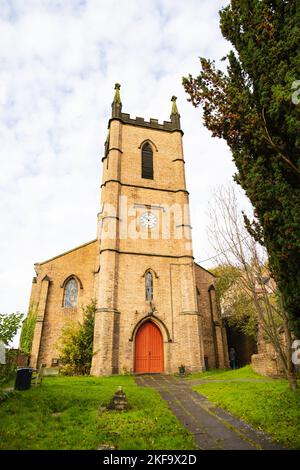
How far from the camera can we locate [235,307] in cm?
2342

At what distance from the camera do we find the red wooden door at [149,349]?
712 inches

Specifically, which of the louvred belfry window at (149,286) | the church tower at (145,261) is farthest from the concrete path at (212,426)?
the louvred belfry window at (149,286)

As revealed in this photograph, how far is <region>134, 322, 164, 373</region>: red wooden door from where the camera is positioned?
59.3 feet

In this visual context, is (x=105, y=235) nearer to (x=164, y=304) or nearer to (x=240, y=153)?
(x=164, y=304)

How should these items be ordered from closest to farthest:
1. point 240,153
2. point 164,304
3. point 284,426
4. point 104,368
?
point 284,426, point 240,153, point 104,368, point 164,304

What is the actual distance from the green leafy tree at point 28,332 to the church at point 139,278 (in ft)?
2.56

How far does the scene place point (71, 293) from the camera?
22.0 metres

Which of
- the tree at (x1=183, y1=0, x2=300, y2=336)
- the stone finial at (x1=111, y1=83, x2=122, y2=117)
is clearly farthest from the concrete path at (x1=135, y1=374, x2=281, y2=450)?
the stone finial at (x1=111, y1=83, x2=122, y2=117)

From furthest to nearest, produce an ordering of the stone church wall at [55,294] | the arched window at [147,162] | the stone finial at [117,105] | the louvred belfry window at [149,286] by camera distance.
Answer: the stone finial at [117,105] < the arched window at [147,162] < the stone church wall at [55,294] < the louvred belfry window at [149,286]

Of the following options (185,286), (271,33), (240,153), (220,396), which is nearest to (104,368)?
(185,286)

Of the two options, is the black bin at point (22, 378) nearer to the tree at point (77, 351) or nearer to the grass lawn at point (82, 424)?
the grass lawn at point (82, 424)

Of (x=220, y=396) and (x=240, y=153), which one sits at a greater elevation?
(x=240, y=153)

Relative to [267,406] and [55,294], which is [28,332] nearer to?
[55,294]

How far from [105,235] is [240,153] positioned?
14.0m
